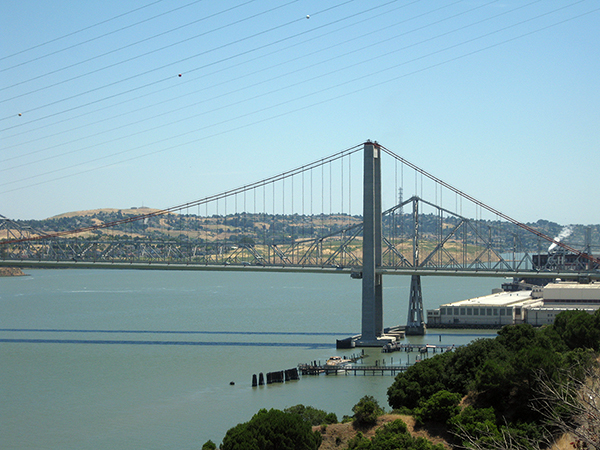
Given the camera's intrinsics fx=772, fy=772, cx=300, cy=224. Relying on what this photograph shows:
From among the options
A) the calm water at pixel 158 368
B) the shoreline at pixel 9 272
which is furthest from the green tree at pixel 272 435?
the shoreline at pixel 9 272

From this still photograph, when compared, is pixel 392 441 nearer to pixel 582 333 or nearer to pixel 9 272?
pixel 582 333

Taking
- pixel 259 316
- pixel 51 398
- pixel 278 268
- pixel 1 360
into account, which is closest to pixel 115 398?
pixel 51 398

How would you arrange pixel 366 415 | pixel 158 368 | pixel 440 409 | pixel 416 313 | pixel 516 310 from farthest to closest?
pixel 516 310 < pixel 416 313 < pixel 158 368 < pixel 440 409 < pixel 366 415

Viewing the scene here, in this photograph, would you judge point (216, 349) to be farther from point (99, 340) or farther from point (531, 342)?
point (531, 342)

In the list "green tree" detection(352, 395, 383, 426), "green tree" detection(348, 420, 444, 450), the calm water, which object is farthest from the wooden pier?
"green tree" detection(348, 420, 444, 450)

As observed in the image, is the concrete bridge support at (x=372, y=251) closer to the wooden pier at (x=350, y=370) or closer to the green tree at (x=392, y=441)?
the wooden pier at (x=350, y=370)

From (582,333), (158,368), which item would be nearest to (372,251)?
(158,368)
